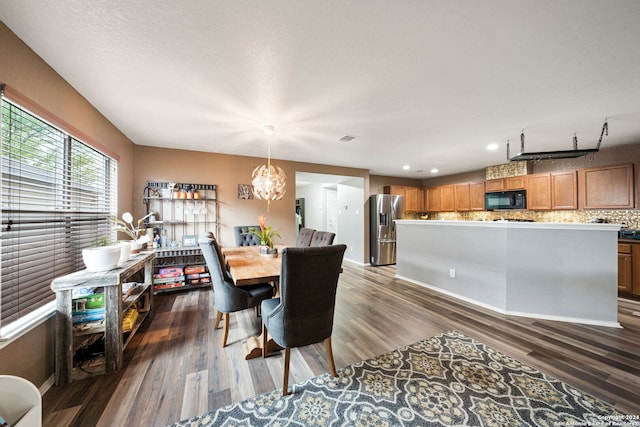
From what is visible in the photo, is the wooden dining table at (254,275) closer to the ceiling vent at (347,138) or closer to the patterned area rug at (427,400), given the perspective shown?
the patterned area rug at (427,400)

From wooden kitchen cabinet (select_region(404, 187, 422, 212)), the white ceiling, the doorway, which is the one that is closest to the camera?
the white ceiling

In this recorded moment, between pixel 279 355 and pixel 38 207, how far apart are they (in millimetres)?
2220

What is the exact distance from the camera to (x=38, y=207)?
165cm

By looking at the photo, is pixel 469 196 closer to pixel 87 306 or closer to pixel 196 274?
pixel 196 274

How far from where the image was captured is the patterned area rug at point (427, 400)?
4.40ft

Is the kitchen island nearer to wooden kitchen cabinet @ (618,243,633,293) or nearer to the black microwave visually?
wooden kitchen cabinet @ (618,243,633,293)

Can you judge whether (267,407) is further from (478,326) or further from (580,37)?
(580,37)

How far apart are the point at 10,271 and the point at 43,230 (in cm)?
42

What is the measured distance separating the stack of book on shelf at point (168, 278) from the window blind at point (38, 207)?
125 centimetres

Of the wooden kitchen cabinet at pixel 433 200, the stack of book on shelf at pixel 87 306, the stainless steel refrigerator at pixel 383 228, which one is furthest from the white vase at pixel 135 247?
the wooden kitchen cabinet at pixel 433 200

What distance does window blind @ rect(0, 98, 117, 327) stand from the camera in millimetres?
1378

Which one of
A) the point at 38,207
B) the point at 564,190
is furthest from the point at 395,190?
the point at 38,207

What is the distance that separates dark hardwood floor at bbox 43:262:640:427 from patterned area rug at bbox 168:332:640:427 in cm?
12

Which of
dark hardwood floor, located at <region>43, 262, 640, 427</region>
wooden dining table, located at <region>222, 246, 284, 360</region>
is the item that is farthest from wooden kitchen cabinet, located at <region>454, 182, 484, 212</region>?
wooden dining table, located at <region>222, 246, 284, 360</region>
